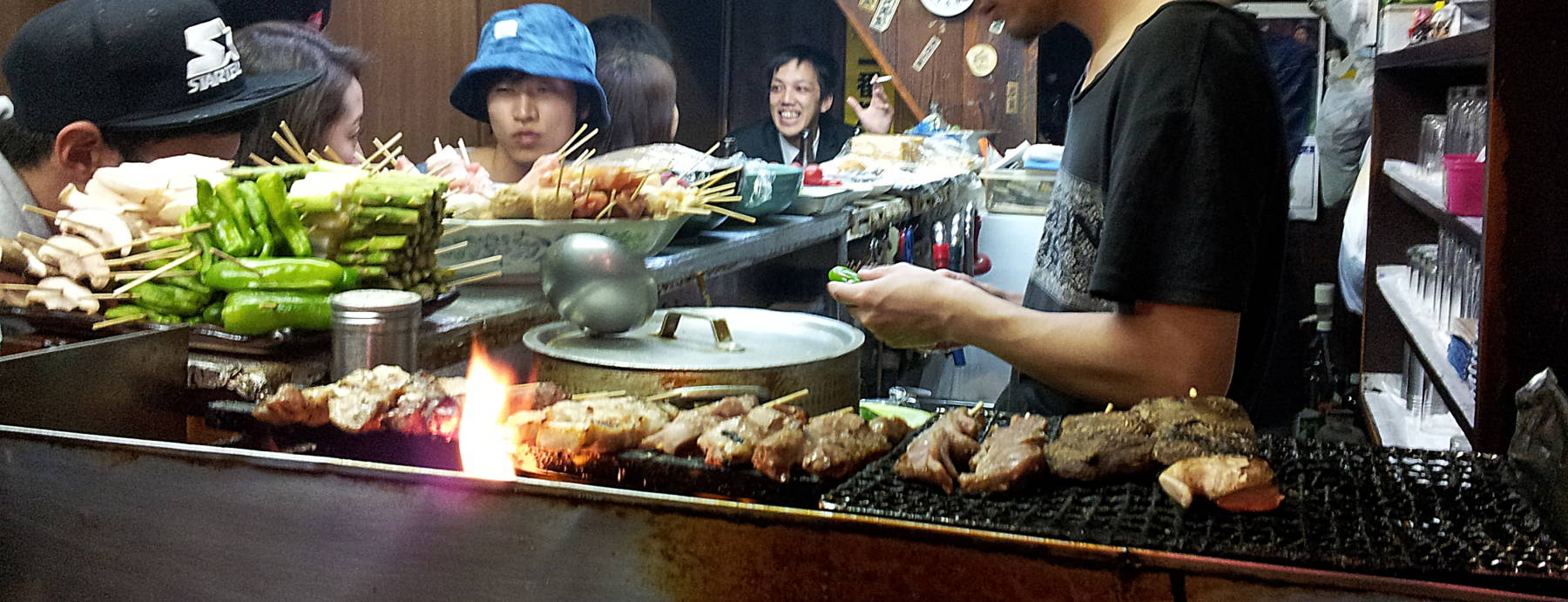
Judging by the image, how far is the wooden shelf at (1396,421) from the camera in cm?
396

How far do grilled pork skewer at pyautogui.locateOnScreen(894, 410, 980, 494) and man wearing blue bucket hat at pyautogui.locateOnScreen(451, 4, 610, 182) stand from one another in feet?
12.0

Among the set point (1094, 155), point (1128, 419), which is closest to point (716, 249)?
point (1094, 155)

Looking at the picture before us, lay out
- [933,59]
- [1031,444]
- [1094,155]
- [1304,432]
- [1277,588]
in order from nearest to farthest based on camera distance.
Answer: [1277,588] → [1031,444] → [1094,155] → [1304,432] → [933,59]

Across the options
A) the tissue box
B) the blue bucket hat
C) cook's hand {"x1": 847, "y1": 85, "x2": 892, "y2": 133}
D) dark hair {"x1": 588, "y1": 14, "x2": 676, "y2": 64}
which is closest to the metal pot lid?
the blue bucket hat

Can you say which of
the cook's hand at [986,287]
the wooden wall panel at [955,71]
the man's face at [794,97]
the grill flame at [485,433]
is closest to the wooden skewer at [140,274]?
the grill flame at [485,433]

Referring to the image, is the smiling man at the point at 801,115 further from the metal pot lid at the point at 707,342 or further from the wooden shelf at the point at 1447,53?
the metal pot lid at the point at 707,342

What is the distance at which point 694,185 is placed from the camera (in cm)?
306

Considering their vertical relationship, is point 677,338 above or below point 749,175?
below

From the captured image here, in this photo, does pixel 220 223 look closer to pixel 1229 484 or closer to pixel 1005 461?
pixel 1005 461

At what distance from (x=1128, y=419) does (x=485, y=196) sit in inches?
68.3

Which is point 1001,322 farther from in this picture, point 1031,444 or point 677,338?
point 1031,444

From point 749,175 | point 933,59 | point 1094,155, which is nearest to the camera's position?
point 1094,155

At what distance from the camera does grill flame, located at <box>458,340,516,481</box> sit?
1.34 metres

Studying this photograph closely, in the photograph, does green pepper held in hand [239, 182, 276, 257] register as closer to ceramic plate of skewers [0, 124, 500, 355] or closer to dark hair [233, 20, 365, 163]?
ceramic plate of skewers [0, 124, 500, 355]
